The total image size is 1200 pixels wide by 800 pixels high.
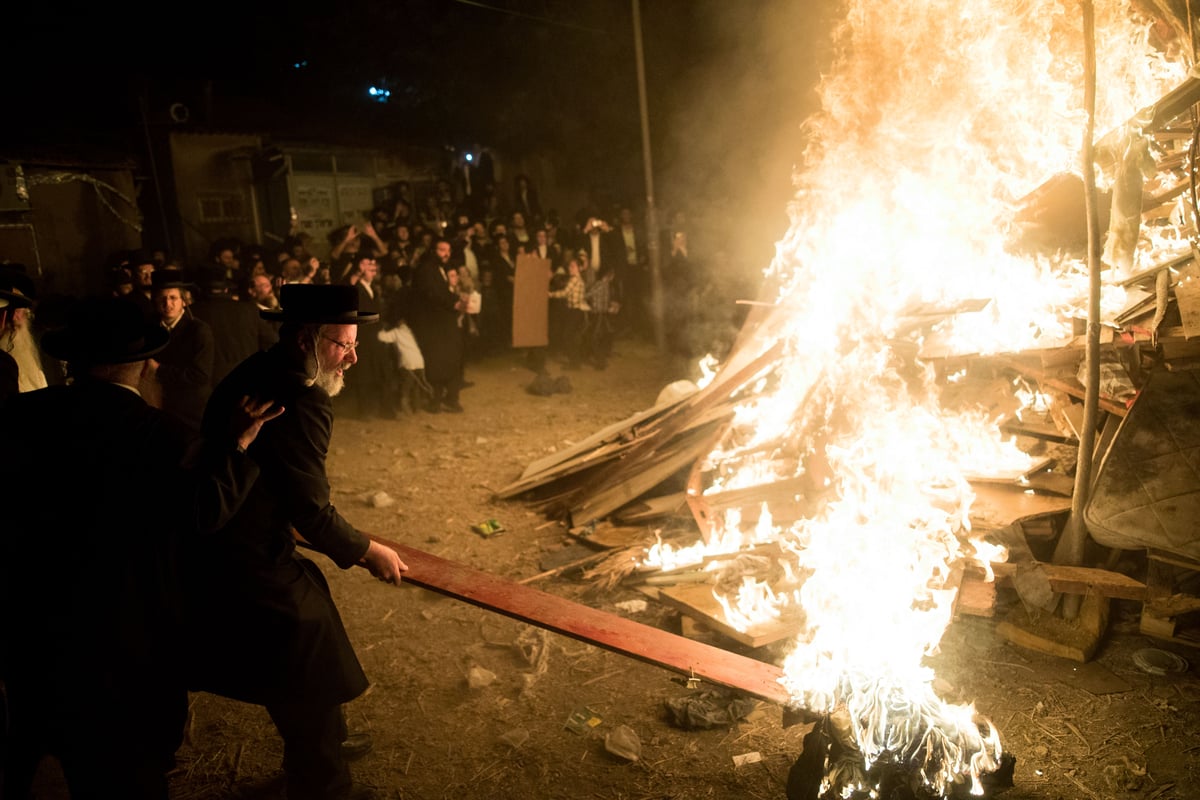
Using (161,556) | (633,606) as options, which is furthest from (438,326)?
(161,556)

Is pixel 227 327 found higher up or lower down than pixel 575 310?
higher up

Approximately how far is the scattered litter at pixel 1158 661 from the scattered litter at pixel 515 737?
11.9 feet

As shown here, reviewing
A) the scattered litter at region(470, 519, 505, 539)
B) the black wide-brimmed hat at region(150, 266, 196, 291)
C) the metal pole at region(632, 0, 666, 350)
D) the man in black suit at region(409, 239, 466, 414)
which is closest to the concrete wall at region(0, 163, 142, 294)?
the man in black suit at region(409, 239, 466, 414)

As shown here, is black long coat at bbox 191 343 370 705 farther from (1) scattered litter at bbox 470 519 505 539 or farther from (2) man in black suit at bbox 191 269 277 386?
(1) scattered litter at bbox 470 519 505 539

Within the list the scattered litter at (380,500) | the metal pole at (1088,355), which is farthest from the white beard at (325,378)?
the metal pole at (1088,355)

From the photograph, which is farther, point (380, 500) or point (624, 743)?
point (380, 500)

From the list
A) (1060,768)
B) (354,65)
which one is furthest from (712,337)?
(354,65)

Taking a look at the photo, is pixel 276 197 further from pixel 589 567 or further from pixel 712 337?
pixel 589 567

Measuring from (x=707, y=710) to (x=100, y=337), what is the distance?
3519 mm

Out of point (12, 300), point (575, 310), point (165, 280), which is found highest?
point (165, 280)

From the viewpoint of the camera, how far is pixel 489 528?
6.86 metres

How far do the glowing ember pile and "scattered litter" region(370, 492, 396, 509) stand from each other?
3.09 metres

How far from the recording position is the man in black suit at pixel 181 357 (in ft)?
18.8

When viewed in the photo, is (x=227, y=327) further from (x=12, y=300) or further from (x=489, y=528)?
(x=489, y=528)
